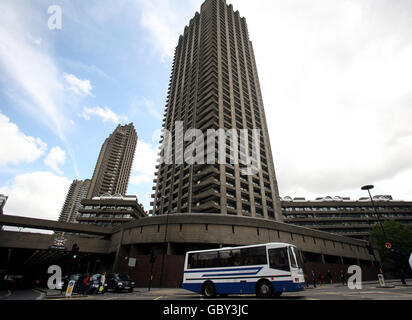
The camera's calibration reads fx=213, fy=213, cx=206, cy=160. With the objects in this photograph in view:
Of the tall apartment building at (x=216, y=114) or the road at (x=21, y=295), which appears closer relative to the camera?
the road at (x=21, y=295)

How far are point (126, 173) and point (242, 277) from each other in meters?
121

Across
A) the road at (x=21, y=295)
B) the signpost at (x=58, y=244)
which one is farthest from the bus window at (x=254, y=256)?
the signpost at (x=58, y=244)

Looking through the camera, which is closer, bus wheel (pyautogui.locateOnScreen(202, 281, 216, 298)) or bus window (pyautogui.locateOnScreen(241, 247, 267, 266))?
bus window (pyautogui.locateOnScreen(241, 247, 267, 266))

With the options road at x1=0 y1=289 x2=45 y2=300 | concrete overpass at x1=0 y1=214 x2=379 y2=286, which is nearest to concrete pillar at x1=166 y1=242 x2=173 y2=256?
concrete overpass at x1=0 y1=214 x2=379 y2=286

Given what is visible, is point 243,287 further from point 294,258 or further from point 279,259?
point 294,258

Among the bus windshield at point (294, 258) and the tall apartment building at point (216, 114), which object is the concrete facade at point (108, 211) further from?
the bus windshield at point (294, 258)

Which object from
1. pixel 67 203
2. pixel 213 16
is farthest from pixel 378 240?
pixel 67 203

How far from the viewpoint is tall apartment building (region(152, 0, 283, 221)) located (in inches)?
1793

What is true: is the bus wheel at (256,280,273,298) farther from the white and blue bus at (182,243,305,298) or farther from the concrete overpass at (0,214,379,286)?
the concrete overpass at (0,214,379,286)

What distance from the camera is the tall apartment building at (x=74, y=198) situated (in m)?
162

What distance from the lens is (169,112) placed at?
72.9m

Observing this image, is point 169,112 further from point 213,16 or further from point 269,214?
point 269,214

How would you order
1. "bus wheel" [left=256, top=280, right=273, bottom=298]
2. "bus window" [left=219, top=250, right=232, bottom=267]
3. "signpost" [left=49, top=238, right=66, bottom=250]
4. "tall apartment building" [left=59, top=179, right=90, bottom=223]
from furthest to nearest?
"tall apartment building" [left=59, top=179, right=90, bottom=223] < "signpost" [left=49, top=238, right=66, bottom=250] < "bus window" [left=219, top=250, right=232, bottom=267] < "bus wheel" [left=256, top=280, right=273, bottom=298]
